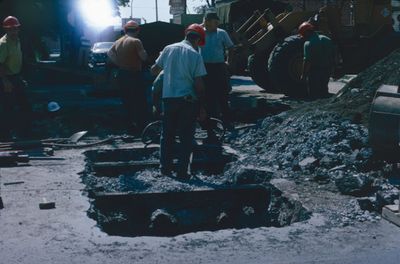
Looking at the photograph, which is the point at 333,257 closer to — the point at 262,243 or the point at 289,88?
the point at 262,243

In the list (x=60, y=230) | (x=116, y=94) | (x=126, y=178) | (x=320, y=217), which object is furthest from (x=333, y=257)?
(x=116, y=94)

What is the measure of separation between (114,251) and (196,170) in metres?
4.47

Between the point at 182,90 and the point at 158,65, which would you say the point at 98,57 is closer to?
the point at 158,65

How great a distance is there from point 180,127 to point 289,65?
29.1 feet

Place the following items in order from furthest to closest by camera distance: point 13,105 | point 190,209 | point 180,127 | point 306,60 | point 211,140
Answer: point 306,60
point 13,105
point 211,140
point 180,127
point 190,209

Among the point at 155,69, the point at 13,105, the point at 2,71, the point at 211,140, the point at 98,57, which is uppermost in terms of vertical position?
the point at 155,69

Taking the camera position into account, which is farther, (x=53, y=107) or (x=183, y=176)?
(x=53, y=107)

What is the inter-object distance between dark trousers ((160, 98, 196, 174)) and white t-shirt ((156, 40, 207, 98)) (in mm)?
142

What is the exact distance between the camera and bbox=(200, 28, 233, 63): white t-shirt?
11.8 meters

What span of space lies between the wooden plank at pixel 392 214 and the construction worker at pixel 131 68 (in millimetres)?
6382

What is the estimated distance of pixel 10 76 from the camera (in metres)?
12.1

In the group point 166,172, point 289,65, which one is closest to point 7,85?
point 166,172

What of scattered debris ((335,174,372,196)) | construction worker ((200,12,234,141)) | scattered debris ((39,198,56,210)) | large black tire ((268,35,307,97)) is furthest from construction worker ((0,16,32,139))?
large black tire ((268,35,307,97))

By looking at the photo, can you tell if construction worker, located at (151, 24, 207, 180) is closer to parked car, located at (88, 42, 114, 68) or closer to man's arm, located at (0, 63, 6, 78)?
man's arm, located at (0, 63, 6, 78)
